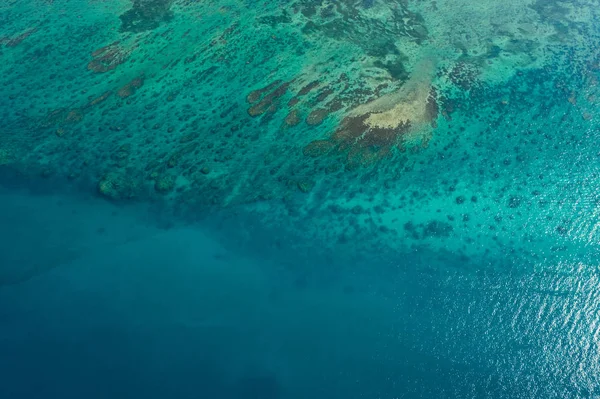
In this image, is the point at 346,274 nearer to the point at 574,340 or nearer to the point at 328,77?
the point at 574,340

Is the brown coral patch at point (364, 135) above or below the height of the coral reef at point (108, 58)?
below

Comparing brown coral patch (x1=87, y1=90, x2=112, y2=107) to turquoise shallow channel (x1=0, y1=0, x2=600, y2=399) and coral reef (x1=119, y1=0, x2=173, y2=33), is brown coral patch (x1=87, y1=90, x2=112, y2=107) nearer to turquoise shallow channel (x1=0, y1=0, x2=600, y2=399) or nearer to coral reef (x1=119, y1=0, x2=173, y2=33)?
turquoise shallow channel (x1=0, y1=0, x2=600, y2=399)

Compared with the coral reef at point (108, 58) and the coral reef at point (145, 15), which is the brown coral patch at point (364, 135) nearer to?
the coral reef at point (108, 58)

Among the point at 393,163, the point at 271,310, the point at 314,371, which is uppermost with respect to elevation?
the point at 393,163

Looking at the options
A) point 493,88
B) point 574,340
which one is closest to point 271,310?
point 574,340

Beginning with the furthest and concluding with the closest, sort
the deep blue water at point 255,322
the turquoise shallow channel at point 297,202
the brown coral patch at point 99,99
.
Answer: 1. the brown coral patch at point 99,99
2. the turquoise shallow channel at point 297,202
3. the deep blue water at point 255,322

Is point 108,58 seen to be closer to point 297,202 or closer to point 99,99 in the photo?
point 99,99

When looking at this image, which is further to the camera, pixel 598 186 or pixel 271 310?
pixel 598 186

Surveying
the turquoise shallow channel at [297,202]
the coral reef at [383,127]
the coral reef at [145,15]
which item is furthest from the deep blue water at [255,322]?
A: the coral reef at [145,15]
